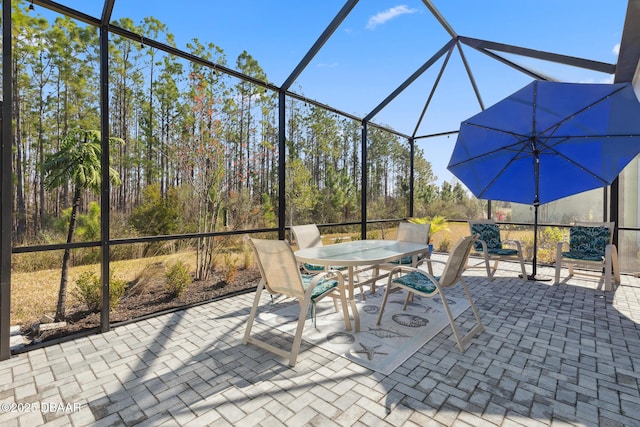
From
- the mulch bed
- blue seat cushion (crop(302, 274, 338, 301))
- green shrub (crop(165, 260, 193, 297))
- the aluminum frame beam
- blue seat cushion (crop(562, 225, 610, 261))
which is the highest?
the aluminum frame beam

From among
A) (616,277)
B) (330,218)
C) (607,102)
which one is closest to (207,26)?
(330,218)

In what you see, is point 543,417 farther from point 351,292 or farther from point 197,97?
point 197,97

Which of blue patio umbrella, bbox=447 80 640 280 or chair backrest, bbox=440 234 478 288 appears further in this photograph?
blue patio umbrella, bbox=447 80 640 280

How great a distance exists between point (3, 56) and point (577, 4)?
641 cm

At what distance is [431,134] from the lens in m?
7.93

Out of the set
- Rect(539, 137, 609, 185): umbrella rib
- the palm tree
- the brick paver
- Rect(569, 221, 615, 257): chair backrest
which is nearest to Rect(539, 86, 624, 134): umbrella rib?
Rect(539, 137, 609, 185): umbrella rib

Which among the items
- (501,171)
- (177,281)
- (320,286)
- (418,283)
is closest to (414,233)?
(418,283)

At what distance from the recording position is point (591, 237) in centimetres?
509

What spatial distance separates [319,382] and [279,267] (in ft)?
3.08

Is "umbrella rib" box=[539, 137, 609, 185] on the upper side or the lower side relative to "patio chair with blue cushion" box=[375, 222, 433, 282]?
upper

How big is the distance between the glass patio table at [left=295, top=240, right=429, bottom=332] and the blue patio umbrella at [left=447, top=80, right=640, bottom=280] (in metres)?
2.46

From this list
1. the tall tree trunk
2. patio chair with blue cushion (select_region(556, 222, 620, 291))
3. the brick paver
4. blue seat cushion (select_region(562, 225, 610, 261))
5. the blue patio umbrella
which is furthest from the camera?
blue seat cushion (select_region(562, 225, 610, 261))

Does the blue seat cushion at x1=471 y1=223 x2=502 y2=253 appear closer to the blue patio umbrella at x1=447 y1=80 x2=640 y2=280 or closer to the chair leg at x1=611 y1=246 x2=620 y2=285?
the blue patio umbrella at x1=447 y1=80 x2=640 y2=280

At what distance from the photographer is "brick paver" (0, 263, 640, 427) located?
1.83 metres
